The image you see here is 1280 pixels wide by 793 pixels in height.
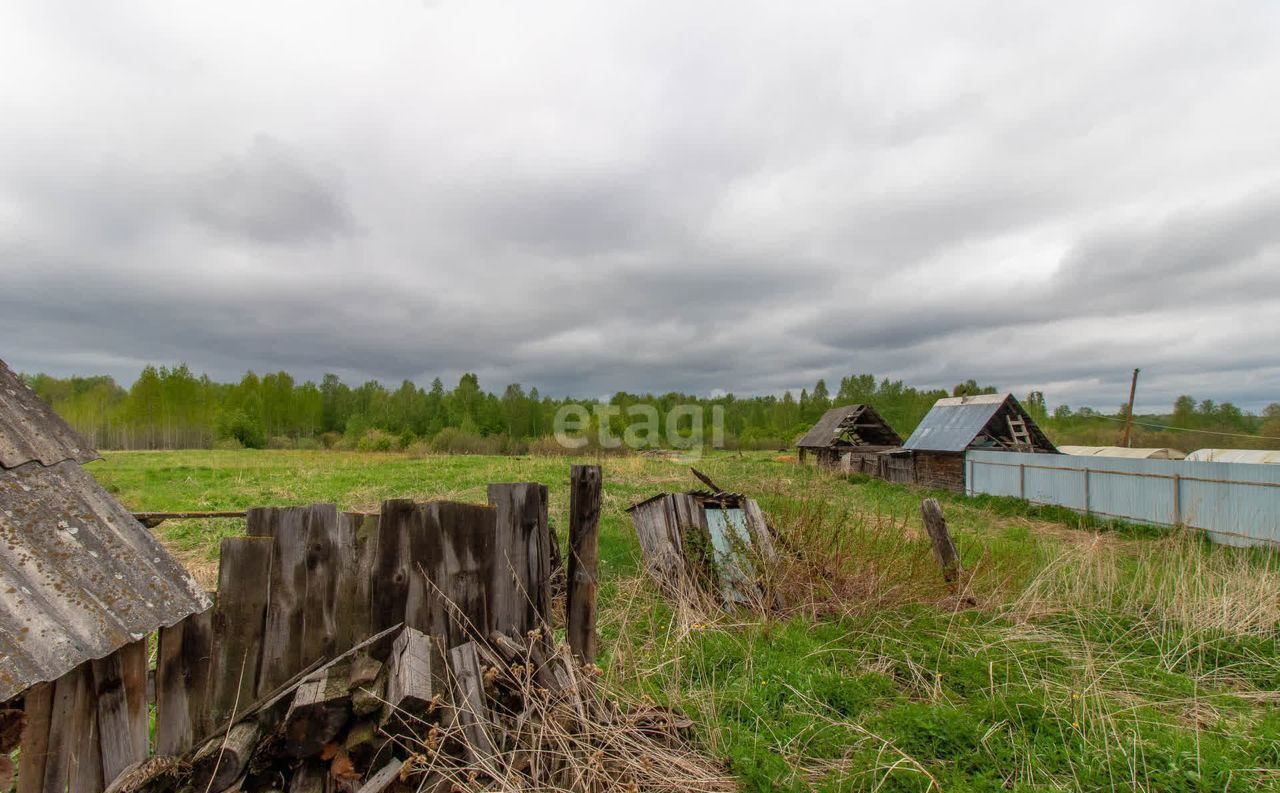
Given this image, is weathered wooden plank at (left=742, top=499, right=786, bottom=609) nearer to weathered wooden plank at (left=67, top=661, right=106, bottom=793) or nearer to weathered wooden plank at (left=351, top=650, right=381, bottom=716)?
weathered wooden plank at (left=351, top=650, right=381, bottom=716)

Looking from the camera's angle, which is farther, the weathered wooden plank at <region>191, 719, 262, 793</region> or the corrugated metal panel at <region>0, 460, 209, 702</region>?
the weathered wooden plank at <region>191, 719, 262, 793</region>

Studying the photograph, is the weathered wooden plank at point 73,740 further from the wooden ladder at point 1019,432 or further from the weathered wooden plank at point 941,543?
the wooden ladder at point 1019,432

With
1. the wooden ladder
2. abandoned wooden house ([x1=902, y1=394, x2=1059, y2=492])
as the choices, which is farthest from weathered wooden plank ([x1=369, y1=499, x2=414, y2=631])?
the wooden ladder

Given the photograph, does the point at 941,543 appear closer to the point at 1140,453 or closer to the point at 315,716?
the point at 315,716

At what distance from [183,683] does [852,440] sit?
32303 mm

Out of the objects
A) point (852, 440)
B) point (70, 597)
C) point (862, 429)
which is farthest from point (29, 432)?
point (862, 429)

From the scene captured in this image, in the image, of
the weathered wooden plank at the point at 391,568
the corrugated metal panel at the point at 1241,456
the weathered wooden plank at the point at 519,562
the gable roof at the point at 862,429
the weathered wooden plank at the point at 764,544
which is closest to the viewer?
the weathered wooden plank at the point at 391,568

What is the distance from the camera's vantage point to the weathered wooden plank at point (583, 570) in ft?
11.6

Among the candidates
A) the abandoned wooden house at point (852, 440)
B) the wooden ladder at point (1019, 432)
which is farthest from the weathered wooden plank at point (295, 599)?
the abandoned wooden house at point (852, 440)

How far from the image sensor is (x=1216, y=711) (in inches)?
155

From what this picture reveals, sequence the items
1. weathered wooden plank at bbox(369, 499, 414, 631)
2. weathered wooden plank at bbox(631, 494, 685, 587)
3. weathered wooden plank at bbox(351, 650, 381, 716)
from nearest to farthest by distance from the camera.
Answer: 1. weathered wooden plank at bbox(351, 650, 381, 716)
2. weathered wooden plank at bbox(369, 499, 414, 631)
3. weathered wooden plank at bbox(631, 494, 685, 587)

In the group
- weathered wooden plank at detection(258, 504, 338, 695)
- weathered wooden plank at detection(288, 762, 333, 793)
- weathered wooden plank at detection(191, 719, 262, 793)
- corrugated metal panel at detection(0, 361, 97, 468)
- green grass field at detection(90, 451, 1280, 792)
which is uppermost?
corrugated metal panel at detection(0, 361, 97, 468)

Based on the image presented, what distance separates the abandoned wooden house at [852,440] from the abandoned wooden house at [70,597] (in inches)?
1191

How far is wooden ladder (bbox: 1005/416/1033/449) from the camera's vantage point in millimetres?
24406
